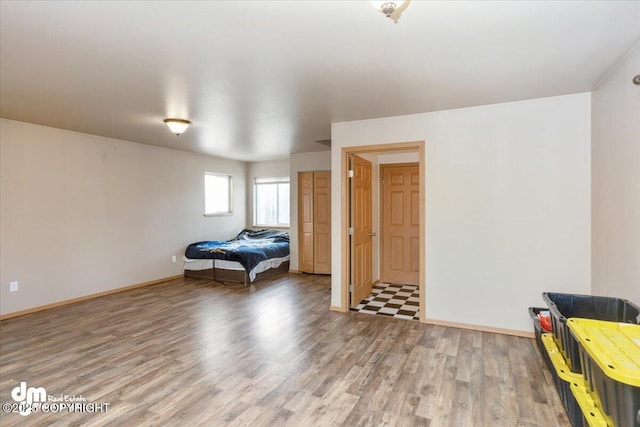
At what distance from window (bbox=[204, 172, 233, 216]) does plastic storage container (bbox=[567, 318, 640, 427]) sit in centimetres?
667

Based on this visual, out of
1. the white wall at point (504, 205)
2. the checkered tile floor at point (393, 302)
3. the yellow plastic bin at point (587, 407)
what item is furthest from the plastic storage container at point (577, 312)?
the checkered tile floor at point (393, 302)

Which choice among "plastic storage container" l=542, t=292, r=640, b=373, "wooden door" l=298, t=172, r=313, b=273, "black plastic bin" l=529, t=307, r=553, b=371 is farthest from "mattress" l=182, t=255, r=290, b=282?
"plastic storage container" l=542, t=292, r=640, b=373

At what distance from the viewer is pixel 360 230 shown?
4594 mm

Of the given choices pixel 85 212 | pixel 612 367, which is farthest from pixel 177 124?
pixel 612 367

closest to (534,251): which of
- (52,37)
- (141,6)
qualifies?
(141,6)

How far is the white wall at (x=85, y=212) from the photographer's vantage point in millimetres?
4211

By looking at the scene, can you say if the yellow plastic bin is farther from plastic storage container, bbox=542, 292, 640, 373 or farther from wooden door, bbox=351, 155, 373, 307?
wooden door, bbox=351, 155, 373, 307

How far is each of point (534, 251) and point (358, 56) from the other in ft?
8.50

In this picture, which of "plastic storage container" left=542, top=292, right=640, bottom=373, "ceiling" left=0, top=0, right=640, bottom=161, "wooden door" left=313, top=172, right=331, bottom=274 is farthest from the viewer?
"wooden door" left=313, top=172, right=331, bottom=274

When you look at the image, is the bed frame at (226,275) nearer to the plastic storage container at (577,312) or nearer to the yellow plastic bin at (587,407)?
the plastic storage container at (577,312)

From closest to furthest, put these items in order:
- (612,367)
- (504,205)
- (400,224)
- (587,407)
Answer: (612,367) < (587,407) < (504,205) < (400,224)

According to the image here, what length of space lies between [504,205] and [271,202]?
568 cm

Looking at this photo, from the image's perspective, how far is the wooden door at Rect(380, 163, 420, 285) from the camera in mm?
5570

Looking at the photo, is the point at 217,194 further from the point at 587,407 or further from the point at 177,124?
the point at 587,407
